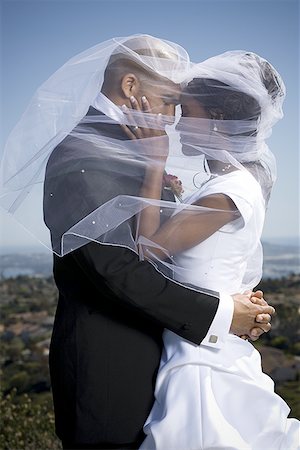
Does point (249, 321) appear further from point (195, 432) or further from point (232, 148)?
point (232, 148)

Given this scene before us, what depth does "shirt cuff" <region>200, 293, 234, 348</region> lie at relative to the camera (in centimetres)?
197

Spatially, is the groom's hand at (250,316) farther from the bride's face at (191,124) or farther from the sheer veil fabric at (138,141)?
the bride's face at (191,124)

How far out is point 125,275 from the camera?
1873 millimetres

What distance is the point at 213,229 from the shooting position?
198 cm

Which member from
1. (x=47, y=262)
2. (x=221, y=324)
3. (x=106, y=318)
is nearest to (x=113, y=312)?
(x=106, y=318)

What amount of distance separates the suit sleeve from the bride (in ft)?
0.26

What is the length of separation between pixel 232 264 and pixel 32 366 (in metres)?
4.06

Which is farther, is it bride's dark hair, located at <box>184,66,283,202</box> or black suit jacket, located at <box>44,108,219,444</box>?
bride's dark hair, located at <box>184,66,283,202</box>

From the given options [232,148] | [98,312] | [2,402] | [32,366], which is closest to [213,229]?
[232,148]

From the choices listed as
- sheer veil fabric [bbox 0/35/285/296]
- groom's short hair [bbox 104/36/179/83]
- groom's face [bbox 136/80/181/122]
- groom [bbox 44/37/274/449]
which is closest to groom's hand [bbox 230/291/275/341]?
groom [bbox 44/37/274/449]

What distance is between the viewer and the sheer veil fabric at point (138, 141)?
1.98m

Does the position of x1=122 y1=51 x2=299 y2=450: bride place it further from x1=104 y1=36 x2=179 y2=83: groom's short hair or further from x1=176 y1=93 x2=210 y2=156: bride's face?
x1=104 y1=36 x2=179 y2=83: groom's short hair

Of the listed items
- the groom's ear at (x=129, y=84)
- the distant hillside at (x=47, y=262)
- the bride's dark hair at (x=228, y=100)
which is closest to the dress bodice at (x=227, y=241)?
the bride's dark hair at (x=228, y=100)

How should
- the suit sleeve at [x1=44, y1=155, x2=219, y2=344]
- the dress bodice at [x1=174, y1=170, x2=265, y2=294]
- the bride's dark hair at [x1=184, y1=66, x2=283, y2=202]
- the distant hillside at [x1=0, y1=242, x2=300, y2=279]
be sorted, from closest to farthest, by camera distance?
the suit sleeve at [x1=44, y1=155, x2=219, y2=344]
the dress bodice at [x1=174, y1=170, x2=265, y2=294]
the bride's dark hair at [x1=184, y1=66, x2=283, y2=202]
the distant hillside at [x1=0, y1=242, x2=300, y2=279]
